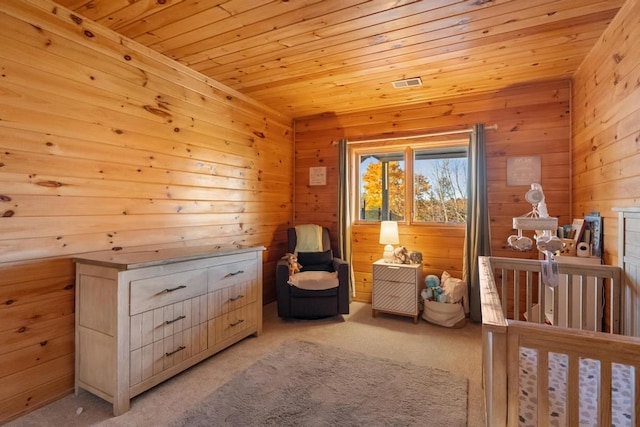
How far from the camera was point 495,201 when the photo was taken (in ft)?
10.8

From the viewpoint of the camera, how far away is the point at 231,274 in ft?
8.41

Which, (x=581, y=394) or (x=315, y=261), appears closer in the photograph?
(x=581, y=394)

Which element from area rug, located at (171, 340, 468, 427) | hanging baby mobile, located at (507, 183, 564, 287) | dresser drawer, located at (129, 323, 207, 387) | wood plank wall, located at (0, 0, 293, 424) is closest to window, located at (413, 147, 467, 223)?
area rug, located at (171, 340, 468, 427)

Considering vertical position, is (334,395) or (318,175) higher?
(318,175)

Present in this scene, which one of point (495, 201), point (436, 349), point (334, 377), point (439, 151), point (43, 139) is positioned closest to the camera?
point (43, 139)

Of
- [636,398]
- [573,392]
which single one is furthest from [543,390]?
[636,398]

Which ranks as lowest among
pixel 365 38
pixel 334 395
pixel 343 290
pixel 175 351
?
pixel 334 395

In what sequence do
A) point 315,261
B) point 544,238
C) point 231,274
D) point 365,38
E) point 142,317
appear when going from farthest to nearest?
point 315,261 < point 231,274 < point 365,38 < point 142,317 < point 544,238

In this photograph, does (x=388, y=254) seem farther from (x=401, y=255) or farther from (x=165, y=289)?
(x=165, y=289)

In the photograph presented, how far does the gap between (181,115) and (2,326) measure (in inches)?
73.9

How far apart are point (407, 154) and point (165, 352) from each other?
3.19m


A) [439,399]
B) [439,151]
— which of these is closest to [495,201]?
[439,151]

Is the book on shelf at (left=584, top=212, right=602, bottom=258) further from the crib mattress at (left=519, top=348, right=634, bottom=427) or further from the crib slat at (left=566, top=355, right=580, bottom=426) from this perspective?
the crib slat at (left=566, top=355, right=580, bottom=426)

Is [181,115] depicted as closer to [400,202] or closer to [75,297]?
[75,297]
